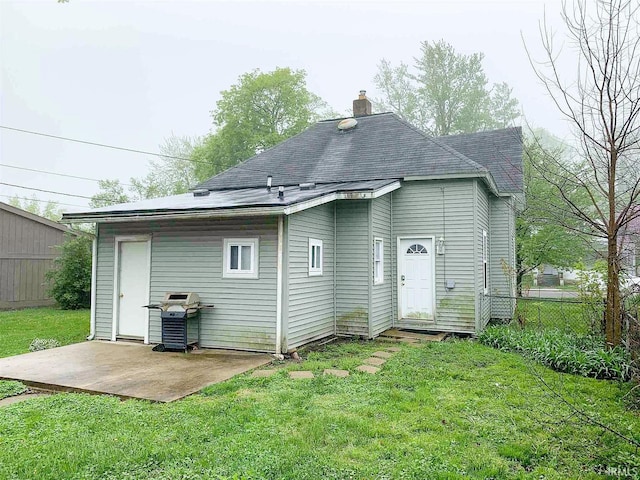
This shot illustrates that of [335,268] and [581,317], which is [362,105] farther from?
[581,317]

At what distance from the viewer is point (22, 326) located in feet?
36.6

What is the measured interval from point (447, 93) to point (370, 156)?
19950mm

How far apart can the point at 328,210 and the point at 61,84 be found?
83.0 m

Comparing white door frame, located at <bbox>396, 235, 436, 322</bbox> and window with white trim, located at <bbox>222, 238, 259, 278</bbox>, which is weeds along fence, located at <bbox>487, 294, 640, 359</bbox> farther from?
window with white trim, located at <bbox>222, 238, 259, 278</bbox>

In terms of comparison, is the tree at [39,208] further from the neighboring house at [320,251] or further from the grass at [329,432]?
the grass at [329,432]

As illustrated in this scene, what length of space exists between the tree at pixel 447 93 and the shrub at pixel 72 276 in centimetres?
2114

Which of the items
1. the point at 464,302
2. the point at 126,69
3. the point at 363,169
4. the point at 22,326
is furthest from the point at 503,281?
the point at 126,69

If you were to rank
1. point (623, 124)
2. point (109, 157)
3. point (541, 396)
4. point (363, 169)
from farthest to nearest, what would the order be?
point (109, 157) → point (363, 169) → point (623, 124) → point (541, 396)

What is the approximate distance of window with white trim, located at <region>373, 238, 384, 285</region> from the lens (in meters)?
9.12

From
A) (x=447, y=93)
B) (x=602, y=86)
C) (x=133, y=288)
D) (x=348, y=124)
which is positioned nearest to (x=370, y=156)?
(x=348, y=124)

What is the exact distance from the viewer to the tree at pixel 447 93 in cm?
2831

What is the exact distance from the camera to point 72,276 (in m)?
15.4

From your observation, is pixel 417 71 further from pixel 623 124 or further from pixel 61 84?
pixel 61 84

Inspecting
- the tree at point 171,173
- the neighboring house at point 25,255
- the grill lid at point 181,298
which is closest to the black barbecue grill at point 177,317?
the grill lid at point 181,298
